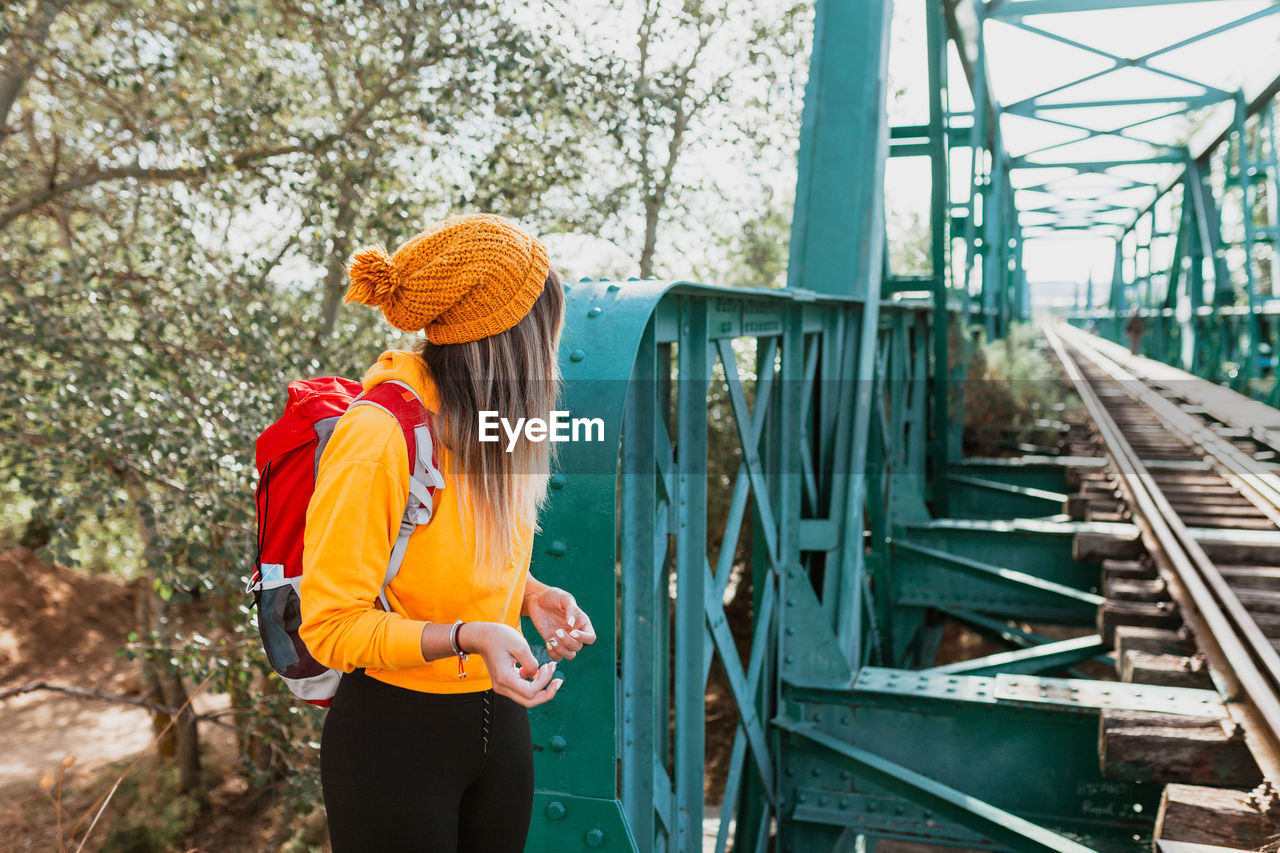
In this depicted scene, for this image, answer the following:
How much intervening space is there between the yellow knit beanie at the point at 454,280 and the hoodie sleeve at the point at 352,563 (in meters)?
0.25

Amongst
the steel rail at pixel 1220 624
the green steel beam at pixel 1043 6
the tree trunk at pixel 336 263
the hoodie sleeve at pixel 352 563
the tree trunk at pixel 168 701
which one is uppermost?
the green steel beam at pixel 1043 6

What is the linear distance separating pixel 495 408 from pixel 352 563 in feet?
1.16

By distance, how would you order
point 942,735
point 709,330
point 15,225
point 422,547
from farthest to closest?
point 15,225, point 942,735, point 709,330, point 422,547

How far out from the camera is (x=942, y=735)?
162 inches

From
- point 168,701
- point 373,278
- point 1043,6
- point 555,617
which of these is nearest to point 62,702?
point 168,701

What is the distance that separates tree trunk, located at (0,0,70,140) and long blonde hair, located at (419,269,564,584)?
489 cm

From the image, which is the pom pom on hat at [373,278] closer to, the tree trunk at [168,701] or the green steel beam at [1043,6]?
the tree trunk at [168,701]

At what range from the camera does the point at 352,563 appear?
132 cm

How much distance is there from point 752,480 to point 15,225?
683cm

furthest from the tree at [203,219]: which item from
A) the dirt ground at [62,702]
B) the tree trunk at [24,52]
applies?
the dirt ground at [62,702]

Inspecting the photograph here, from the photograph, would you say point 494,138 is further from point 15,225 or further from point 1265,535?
point 1265,535

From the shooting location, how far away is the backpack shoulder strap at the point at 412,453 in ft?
4.66

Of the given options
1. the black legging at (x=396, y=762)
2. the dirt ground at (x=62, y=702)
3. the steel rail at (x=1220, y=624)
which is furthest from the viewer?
the dirt ground at (x=62, y=702)

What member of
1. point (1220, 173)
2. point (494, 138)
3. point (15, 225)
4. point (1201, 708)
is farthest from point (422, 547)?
point (1220, 173)
